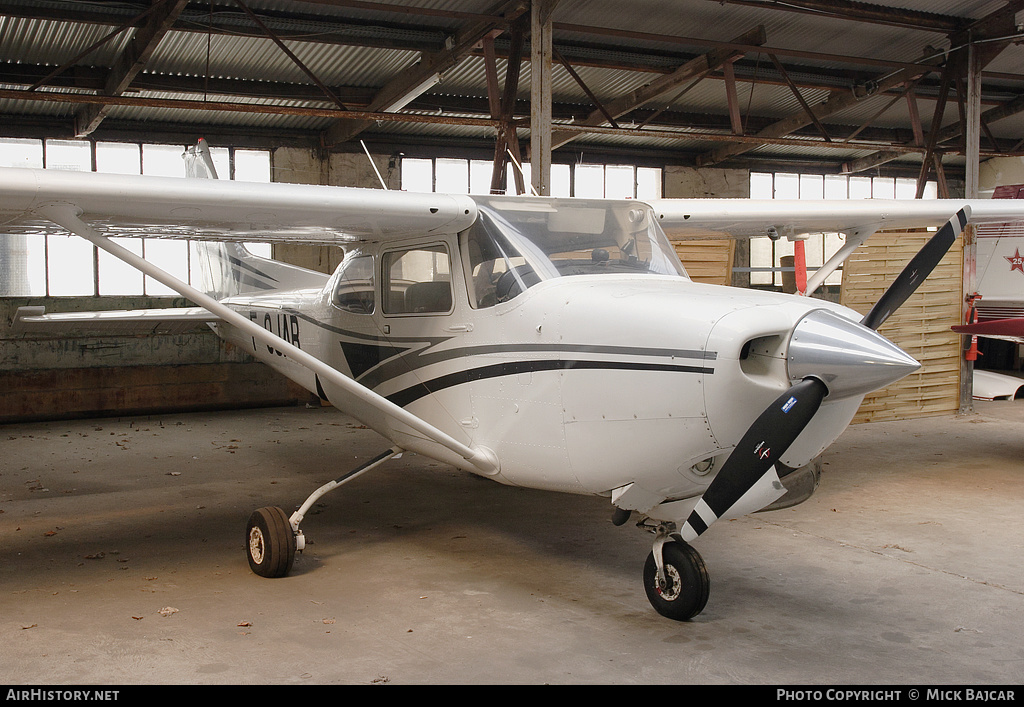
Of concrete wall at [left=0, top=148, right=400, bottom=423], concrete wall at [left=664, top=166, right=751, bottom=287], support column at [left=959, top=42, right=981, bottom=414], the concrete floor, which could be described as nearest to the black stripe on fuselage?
the concrete floor

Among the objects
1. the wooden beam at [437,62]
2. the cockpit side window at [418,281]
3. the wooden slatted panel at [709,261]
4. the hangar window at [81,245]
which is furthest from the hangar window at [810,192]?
the cockpit side window at [418,281]

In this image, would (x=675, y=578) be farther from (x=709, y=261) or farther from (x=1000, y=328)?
(x=1000, y=328)

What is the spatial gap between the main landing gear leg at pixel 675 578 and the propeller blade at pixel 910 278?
1.50 m

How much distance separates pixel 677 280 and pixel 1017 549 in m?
3.36

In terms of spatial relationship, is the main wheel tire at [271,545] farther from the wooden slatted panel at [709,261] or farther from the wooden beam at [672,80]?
the wooden beam at [672,80]

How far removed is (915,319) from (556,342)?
952 cm

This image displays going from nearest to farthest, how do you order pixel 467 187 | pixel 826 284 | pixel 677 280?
pixel 677 280
pixel 467 187
pixel 826 284

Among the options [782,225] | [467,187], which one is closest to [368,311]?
[782,225]

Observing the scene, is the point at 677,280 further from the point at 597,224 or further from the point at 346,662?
the point at 346,662

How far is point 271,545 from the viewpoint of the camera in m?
5.27

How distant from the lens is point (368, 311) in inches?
243

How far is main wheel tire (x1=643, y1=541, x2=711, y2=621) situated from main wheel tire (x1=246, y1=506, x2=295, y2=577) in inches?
90.8

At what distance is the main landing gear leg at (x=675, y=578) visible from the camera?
4367 mm

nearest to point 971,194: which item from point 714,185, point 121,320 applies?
point 714,185
